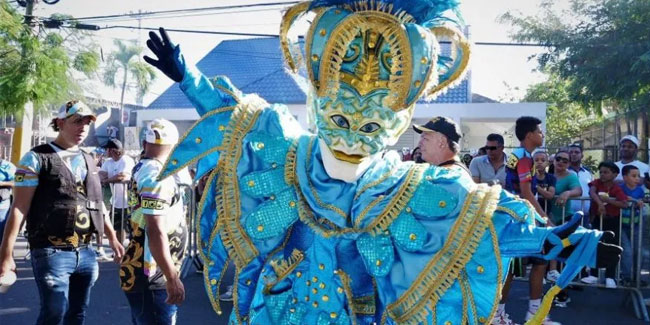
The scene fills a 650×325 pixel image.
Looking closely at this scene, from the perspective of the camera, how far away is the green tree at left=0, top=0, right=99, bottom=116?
9.66 meters

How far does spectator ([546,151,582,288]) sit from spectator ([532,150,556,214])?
0.33ft

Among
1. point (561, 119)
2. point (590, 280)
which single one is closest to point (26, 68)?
point (590, 280)

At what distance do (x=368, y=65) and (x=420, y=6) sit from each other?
294 millimetres

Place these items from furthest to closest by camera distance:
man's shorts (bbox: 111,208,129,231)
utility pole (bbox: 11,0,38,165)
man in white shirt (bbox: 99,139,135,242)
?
utility pole (bbox: 11,0,38,165)
man's shorts (bbox: 111,208,129,231)
man in white shirt (bbox: 99,139,135,242)

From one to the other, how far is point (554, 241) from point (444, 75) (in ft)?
2.43

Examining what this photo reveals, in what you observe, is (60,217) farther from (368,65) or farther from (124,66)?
(124,66)

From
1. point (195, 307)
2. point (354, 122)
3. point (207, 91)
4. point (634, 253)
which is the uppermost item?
point (207, 91)

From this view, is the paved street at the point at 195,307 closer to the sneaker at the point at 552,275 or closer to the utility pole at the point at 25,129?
the sneaker at the point at 552,275

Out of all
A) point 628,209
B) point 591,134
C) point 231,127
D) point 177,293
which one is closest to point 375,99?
point 231,127

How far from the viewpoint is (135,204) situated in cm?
348

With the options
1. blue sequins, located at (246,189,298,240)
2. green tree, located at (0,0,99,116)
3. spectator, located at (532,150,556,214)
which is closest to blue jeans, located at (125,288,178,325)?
blue sequins, located at (246,189,298,240)

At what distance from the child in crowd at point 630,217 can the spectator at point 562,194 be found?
56 centimetres

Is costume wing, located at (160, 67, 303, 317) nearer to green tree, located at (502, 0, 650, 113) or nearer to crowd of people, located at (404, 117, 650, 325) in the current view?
crowd of people, located at (404, 117, 650, 325)

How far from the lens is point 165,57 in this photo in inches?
92.6
